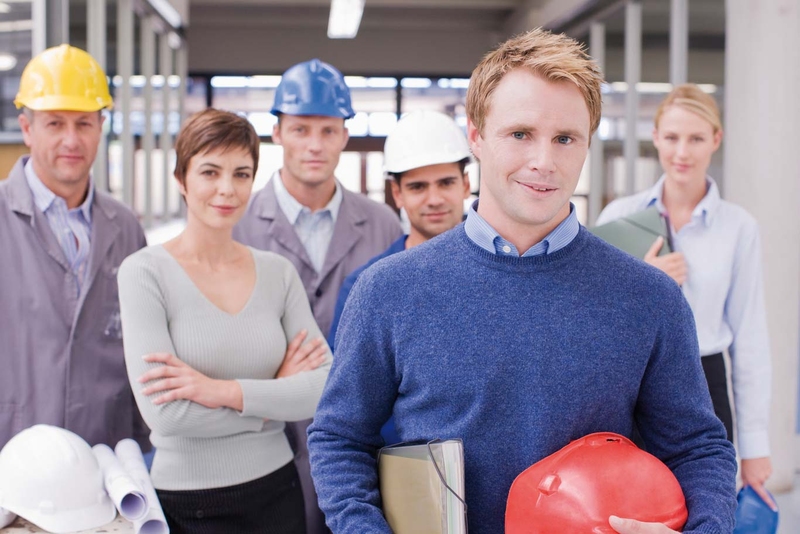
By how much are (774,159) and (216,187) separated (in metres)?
3.45

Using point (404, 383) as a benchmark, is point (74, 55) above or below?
above

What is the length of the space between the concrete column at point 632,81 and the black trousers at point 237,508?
192 inches

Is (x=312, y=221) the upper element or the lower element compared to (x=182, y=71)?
lower

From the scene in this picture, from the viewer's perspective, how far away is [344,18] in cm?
939

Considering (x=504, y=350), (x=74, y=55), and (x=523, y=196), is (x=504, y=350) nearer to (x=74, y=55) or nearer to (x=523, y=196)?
(x=523, y=196)

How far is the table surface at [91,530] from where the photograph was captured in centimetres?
177

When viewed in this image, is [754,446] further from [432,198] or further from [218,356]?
[218,356]

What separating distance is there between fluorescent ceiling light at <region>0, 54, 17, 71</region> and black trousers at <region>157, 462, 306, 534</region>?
111 inches

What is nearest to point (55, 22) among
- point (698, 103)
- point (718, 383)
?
point (698, 103)

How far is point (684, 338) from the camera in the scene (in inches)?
50.4

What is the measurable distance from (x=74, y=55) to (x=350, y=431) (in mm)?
1794

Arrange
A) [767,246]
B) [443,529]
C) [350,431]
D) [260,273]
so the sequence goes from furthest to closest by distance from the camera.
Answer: [767,246]
[260,273]
[350,431]
[443,529]

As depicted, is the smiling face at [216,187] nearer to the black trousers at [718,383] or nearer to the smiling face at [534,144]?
the smiling face at [534,144]

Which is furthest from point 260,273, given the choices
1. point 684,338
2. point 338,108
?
point 684,338
